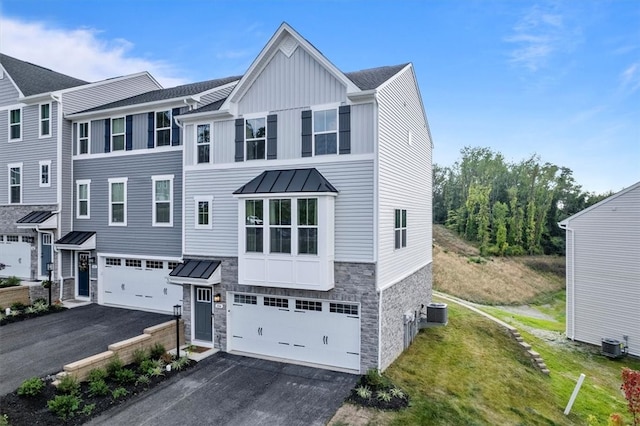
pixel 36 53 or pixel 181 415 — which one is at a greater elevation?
pixel 36 53

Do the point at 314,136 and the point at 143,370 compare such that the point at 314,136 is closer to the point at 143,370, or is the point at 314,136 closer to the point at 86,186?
the point at 143,370

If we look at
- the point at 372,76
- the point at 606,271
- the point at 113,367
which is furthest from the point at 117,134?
the point at 606,271

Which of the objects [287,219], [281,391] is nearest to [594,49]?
[287,219]

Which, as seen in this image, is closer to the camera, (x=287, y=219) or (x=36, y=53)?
(x=287, y=219)

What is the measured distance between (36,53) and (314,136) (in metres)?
20.2

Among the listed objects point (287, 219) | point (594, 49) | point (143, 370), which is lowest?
point (143, 370)

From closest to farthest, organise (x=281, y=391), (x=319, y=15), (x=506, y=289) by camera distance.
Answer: (x=281, y=391), (x=319, y=15), (x=506, y=289)

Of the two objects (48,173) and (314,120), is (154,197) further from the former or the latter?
(314,120)

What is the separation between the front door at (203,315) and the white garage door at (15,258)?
11.1 m

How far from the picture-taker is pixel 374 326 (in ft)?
32.0

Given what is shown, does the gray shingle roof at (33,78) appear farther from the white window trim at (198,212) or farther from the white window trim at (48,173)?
the white window trim at (198,212)

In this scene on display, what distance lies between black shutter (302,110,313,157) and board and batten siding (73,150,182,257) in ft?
20.7

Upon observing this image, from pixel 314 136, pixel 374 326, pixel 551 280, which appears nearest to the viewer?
pixel 374 326

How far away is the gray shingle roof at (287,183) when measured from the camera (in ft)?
33.0
